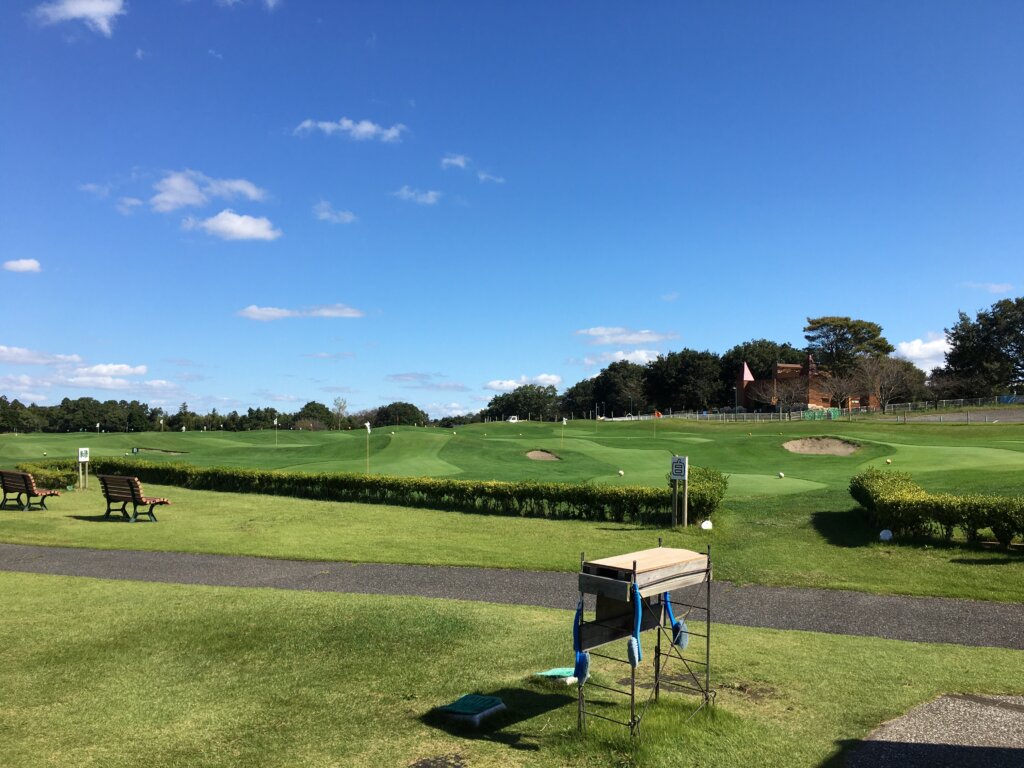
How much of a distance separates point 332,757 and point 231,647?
2.96m

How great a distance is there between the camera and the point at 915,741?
4.73m

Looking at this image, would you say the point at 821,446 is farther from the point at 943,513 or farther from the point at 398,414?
the point at 398,414

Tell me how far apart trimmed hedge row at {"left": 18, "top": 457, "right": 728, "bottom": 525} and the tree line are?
143ft

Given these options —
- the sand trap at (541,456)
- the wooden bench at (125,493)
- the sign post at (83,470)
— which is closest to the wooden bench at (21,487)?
the wooden bench at (125,493)

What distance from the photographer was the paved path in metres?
8.36

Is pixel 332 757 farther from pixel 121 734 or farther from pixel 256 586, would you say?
pixel 256 586

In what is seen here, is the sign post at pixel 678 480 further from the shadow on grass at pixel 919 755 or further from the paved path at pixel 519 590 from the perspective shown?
the shadow on grass at pixel 919 755

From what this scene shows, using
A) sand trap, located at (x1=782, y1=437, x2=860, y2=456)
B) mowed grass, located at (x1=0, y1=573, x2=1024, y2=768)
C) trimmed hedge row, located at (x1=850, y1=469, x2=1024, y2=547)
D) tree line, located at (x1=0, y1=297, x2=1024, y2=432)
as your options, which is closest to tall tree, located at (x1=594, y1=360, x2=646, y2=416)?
tree line, located at (x1=0, y1=297, x2=1024, y2=432)

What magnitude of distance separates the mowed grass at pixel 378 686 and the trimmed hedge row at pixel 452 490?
815 centimetres

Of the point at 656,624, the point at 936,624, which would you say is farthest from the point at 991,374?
the point at 656,624

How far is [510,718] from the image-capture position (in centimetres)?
506

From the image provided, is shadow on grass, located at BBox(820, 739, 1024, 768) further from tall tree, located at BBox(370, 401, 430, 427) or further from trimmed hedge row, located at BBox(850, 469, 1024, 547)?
tall tree, located at BBox(370, 401, 430, 427)

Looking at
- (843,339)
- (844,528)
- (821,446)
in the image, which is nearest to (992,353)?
(843,339)

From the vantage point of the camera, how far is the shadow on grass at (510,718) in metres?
4.74
